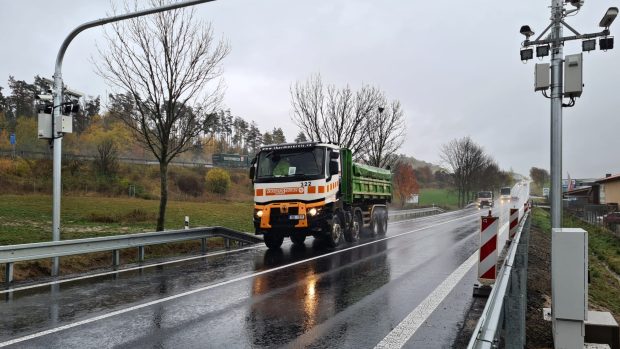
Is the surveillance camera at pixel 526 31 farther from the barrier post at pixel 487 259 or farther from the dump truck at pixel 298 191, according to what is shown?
the barrier post at pixel 487 259

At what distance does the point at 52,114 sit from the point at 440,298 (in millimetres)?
9322

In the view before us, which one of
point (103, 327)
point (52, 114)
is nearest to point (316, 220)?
point (52, 114)

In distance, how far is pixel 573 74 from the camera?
398 inches

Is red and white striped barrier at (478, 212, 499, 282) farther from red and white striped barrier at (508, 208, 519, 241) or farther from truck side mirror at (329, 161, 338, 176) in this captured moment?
red and white striped barrier at (508, 208, 519, 241)

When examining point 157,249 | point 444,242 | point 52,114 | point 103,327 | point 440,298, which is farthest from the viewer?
point 444,242

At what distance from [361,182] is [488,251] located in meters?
9.29

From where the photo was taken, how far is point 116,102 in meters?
15.0

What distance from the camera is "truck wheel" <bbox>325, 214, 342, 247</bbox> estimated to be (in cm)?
1357

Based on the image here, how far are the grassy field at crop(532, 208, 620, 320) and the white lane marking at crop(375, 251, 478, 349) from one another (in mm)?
2969

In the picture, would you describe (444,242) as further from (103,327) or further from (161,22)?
(103,327)

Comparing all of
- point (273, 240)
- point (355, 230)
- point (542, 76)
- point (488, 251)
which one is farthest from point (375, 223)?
point (488, 251)

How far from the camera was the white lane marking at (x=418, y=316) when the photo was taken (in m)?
5.09

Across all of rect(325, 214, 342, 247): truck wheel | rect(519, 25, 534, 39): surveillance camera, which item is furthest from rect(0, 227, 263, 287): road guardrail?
rect(519, 25, 534, 39): surveillance camera

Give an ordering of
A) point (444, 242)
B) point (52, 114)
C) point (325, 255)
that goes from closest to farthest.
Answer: point (52, 114) → point (325, 255) → point (444, 242)
